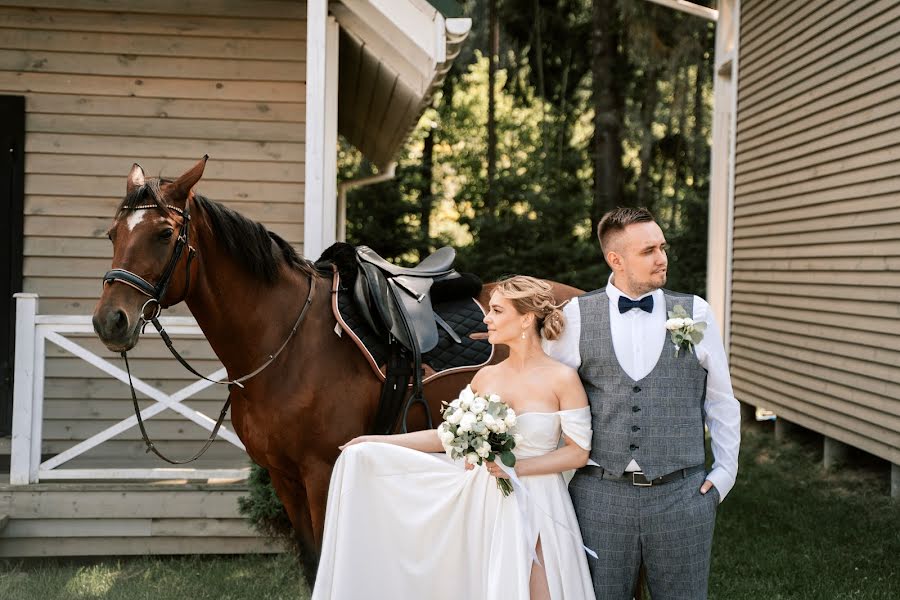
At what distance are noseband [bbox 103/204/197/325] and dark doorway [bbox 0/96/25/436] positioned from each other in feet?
10.5

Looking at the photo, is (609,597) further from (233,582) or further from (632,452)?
(233,582)

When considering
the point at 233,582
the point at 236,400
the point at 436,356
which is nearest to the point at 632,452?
the point at 436,356

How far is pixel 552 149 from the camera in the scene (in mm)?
20453

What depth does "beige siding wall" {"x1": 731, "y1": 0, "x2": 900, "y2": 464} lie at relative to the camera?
6805 mm

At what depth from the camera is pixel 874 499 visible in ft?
22.8

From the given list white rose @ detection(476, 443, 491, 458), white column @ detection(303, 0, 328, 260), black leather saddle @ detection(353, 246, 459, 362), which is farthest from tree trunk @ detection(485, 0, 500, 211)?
white rose @ detection(476, 443, 491, 458)

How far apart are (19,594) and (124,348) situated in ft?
7.96

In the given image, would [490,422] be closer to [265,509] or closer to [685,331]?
[685,331]

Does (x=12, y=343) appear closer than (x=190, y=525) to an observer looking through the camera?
No

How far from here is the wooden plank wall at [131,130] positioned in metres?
6.40

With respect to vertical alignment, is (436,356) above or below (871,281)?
below

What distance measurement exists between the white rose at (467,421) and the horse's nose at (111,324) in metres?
1.47

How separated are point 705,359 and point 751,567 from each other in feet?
11.0

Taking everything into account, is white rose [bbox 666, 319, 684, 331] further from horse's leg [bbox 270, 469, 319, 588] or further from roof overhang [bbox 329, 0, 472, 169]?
roof overhang [bbox 329, 0, 472, 169]
